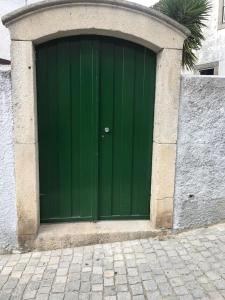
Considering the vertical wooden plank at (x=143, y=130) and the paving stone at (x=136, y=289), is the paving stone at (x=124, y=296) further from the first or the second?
the vertical wooden plank at (x=143, y=130)

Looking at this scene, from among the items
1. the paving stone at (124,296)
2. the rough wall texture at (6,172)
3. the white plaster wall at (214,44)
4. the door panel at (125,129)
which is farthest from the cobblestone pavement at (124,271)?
the white plaster wall at (214,44)

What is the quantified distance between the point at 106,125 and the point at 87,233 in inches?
51.8

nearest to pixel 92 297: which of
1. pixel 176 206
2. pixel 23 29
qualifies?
pixel 176 206

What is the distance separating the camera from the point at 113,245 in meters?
3.59

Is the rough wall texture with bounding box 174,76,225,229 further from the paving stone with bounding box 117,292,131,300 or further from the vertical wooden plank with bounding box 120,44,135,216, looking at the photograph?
the paving stone with bounding box 117,292,131,300

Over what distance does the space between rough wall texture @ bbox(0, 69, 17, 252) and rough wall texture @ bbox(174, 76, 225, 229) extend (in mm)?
1968

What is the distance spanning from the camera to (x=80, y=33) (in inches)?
132

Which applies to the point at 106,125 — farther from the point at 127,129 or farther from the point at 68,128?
the point at 68,128

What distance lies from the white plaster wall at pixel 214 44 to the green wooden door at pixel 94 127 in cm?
679

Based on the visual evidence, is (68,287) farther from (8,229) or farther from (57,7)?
(57,7)

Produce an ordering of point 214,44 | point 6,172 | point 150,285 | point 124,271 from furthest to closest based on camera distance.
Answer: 1. point 214,44
2. point 6,172
3. point 124,271
4. point 150,285

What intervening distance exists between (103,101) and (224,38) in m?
7.46

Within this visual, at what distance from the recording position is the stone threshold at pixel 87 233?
3494 mm

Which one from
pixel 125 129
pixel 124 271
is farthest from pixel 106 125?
pixel 124 271
